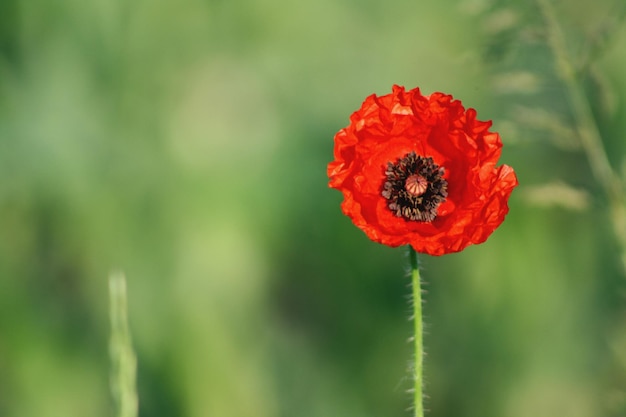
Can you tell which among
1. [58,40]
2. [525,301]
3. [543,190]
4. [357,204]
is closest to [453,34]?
[525,301]

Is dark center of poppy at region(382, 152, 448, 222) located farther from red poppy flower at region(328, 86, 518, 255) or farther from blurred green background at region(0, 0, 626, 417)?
blurred green background at region(0, 0, 626, 417)

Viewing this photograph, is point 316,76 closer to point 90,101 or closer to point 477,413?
point 90,101

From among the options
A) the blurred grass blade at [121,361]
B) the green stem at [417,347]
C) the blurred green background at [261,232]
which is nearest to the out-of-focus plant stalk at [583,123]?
the blurred green background at [261,232]

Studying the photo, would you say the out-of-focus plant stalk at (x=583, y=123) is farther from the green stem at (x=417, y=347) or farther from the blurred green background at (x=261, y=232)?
the green stem at (x=417, y=347)

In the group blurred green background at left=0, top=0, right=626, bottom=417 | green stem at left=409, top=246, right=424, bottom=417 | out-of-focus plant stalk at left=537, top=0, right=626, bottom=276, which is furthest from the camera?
blurred green background at left=0, top=0, right=626, bottom=417

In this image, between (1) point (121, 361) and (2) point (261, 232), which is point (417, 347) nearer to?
(1) point (121, 361)

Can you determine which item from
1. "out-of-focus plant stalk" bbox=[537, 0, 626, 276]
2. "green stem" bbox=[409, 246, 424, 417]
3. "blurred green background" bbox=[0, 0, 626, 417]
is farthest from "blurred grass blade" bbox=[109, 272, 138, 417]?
"blurred green background" bbox=[0, 0, 626, 417]

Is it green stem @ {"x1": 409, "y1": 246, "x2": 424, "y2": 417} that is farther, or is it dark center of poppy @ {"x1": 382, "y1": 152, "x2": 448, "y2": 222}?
dark center of poppy @ {"x1": 382, "y1": 152, "x2": 448, "y2": 222}
